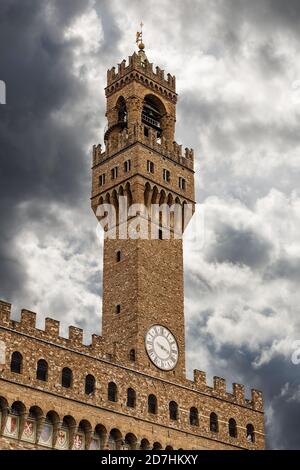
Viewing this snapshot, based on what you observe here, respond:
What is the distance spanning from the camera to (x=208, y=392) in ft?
181

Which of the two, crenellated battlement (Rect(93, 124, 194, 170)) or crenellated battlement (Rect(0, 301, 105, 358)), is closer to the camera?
crenellated battlement (Rect(0, 301, 105, 358))

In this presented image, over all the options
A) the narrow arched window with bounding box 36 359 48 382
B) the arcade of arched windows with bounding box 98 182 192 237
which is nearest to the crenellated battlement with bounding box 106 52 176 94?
the arcade of arched windows with bounding box 98 182 192 237

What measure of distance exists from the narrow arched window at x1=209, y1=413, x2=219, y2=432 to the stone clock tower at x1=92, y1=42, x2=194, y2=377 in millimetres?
3270

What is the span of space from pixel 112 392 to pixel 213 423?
8.65 metres

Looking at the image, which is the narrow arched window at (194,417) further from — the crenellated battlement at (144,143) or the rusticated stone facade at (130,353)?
the crenellated battlement at (144,143)

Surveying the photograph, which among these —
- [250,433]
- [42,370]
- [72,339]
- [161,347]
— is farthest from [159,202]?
[42,370]

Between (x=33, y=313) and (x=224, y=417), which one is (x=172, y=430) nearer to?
(x=224, y=417)

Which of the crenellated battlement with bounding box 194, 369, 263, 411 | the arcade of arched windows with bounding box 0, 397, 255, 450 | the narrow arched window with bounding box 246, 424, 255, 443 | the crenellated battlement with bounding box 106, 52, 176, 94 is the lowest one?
the arcade of arched windows with bounding box 0, 397, 255, 450

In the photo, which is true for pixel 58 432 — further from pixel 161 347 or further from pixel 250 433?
pixel 250 433

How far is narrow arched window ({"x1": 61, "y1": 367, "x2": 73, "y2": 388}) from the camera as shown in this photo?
46844 millimetres

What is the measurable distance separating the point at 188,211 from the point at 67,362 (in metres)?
17.4

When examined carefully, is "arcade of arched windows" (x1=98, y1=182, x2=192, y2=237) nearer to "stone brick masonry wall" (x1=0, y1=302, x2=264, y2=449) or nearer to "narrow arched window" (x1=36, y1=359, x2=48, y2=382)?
"stone brick masonry wall" (x1=0, y1=302, x2=264, y2=449)

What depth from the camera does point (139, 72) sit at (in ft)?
207
